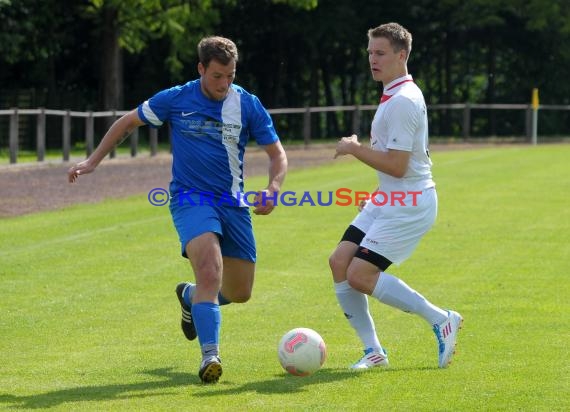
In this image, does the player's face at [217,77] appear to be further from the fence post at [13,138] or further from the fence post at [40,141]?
the fence post at [40,141]

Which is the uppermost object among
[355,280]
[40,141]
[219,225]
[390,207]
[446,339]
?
[40,141]

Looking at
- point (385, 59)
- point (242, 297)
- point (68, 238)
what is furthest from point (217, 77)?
point (68, 238)

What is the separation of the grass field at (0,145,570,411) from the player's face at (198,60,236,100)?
1.67 meters

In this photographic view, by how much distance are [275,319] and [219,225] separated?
2.28 m

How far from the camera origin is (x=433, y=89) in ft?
177

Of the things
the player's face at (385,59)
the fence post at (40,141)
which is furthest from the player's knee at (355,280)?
the fence post at (40,141)

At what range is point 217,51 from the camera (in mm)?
7359

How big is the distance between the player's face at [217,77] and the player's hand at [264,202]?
2.09 feet

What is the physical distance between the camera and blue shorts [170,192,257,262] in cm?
745

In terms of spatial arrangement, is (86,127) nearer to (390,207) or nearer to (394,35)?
(390,207)

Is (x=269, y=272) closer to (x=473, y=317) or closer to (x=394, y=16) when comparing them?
(x=473, y=317)

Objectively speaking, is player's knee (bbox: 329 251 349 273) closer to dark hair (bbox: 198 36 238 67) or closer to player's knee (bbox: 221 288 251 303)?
player's knee (bbox: 221 288 251 303)

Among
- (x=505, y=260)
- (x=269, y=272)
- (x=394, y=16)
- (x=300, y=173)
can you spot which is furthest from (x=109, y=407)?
(x=394, y=16)

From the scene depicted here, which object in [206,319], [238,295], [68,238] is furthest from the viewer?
[68,238]
